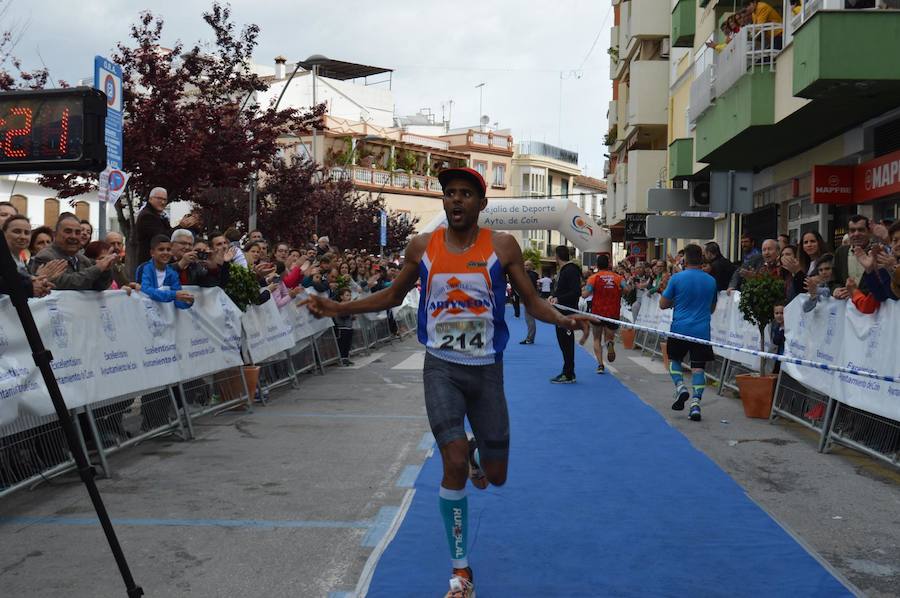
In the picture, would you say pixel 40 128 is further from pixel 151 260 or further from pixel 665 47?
pixel 665 47

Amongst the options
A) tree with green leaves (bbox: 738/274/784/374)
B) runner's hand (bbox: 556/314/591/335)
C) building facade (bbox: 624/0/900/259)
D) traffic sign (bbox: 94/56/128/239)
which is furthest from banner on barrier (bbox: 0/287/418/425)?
building facade (bbox: 624/0/900/259)

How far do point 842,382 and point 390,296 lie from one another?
5493 mm

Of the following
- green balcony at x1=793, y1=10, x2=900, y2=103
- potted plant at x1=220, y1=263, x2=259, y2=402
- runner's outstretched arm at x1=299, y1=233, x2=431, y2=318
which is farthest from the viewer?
green balcony at x1=793, y1=10, x2=900, y2=103

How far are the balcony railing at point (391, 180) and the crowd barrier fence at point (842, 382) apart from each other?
57.3 meters

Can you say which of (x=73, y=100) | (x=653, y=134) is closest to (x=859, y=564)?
(x=73, y=100)

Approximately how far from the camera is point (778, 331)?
1220 centimetres

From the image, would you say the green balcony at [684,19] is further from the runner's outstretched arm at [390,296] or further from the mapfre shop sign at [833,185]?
the runner's outstretched arm at [390,296]

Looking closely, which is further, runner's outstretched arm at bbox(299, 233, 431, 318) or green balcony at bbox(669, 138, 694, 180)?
green balcony at bbox(669, 138, 694, 180)

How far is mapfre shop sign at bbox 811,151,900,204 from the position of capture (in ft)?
56.7

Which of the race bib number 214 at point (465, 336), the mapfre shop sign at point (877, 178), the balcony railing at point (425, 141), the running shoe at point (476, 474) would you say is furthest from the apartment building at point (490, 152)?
the race bib number 214 at point (465, 336)

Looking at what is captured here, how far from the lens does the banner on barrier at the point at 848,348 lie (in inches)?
332

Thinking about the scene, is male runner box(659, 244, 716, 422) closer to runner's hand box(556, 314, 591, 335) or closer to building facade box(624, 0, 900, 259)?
building facade box(624, 0, 900, 259)

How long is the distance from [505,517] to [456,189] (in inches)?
96.8

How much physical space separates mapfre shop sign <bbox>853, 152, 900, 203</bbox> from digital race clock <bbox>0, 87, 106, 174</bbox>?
582 inches
